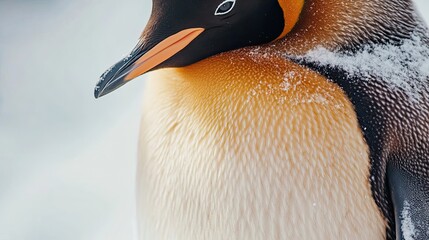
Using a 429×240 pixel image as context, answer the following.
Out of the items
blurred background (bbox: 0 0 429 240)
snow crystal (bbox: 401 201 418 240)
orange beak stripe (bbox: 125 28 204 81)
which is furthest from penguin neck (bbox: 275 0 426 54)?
blurred background (bbox: 0 0 429 240)

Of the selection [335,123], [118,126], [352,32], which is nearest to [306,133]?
[335,123]

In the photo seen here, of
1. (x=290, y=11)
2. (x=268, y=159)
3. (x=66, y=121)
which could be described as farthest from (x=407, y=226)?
(x=66, y=121)

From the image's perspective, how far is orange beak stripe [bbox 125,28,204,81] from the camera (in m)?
0.82

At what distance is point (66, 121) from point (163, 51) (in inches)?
48.2

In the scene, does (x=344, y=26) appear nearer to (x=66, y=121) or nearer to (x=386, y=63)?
(x=386, y=63)

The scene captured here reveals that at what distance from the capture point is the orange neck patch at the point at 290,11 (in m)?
0.82

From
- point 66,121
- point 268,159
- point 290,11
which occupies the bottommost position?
point 66,121

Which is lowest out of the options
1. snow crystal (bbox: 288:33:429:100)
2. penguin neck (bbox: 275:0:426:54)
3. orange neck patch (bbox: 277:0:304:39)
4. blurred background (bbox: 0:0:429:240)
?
blurred background (bbox: 0:0:429:240)

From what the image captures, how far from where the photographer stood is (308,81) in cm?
82

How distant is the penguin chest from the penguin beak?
6 centimetres

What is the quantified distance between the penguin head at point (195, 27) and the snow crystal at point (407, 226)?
11.7 inches

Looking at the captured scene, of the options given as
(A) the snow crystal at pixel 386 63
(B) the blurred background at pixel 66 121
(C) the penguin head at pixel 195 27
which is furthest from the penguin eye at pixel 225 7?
(B) the blurred background at pixel 66 121

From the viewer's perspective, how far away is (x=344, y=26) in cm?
83

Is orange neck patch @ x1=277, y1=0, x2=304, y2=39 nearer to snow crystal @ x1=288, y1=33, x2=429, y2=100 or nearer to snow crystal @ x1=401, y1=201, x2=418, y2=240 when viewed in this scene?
snow crystal @ x1=288, y1=33, x2=429, y2=100
